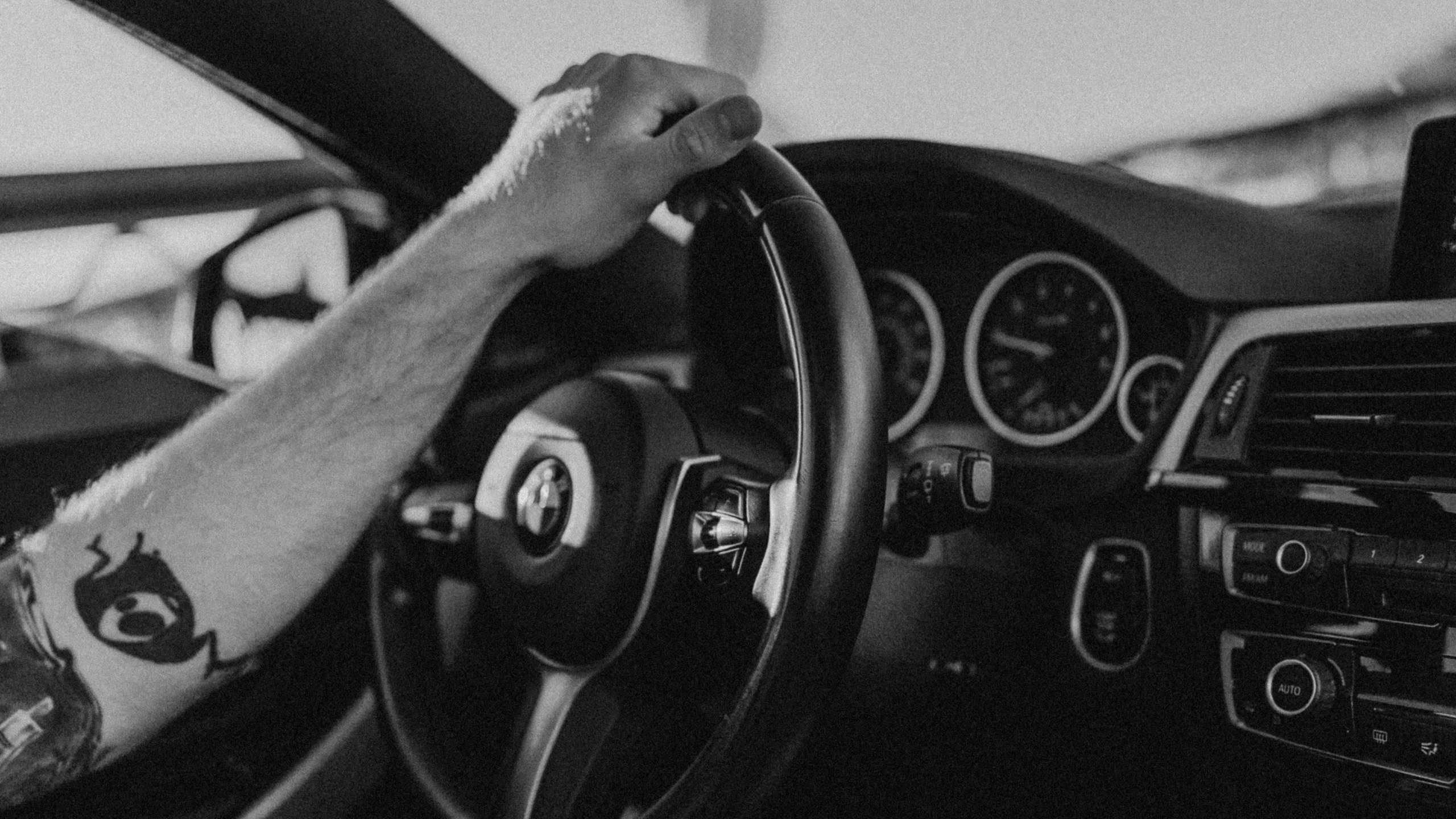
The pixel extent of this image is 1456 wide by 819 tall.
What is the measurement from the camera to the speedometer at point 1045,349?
1614 millimetres

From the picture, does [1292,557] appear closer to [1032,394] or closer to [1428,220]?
[1428,220]

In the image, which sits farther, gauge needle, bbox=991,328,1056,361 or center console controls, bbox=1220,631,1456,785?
gauge needle, bbox=991,328,1056,361

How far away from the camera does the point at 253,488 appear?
1.08m

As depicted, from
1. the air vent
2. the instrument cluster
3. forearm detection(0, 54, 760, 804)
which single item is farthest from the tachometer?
forearm detection(0, 54, 760, 804)

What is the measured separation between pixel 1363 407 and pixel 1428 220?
243 mm

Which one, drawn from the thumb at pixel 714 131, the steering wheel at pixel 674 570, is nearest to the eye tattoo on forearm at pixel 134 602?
the steering wheel at pixel 674 570

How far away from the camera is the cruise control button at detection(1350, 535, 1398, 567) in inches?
42.0

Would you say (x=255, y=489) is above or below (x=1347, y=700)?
above

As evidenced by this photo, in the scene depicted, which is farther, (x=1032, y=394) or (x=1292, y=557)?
(x=1032, y=394)

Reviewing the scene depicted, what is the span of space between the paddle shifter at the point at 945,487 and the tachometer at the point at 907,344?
677 millimetres

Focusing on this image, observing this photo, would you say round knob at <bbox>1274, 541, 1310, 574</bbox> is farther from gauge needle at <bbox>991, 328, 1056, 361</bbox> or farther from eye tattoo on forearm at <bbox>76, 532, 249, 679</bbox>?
eye tattoo on forearm at <bbox>76, 532, 249, 679</bbox>

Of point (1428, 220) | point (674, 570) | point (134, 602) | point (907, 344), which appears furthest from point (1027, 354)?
point (134, 602)

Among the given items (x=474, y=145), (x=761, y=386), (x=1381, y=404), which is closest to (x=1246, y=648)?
(x=1381, y=404)

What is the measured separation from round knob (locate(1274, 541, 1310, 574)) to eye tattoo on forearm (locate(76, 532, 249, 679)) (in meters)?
1.04
